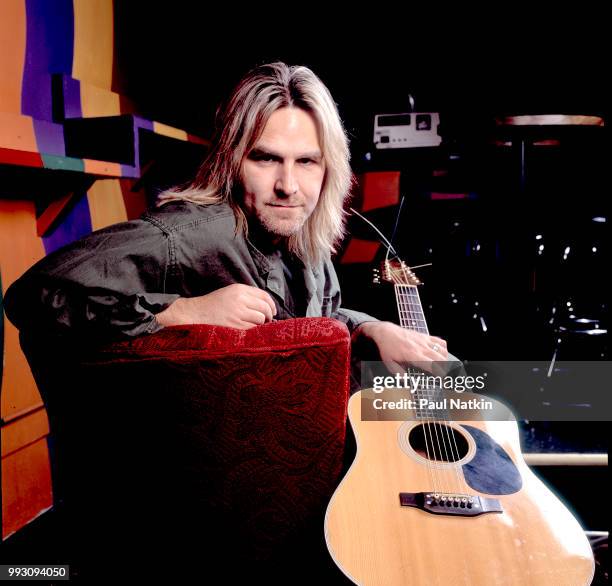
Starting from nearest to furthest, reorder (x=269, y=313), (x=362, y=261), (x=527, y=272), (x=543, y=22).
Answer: (x=269, y=313) < (x=527, y=272) < (x=362, y=261) < (x=543, y=22)

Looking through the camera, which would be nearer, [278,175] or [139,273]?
[139,273]

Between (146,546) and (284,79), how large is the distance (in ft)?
3.75

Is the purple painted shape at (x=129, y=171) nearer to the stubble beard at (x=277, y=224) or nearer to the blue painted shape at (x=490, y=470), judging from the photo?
the stubble beard at (x=277, y=224)

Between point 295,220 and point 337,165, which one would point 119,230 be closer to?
point 295,220

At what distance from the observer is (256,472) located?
765 mm

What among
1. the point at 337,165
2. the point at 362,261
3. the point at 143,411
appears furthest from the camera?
the point at 362,261

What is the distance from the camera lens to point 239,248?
1178 mm

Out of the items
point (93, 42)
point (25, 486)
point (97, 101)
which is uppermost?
point (93, 42)

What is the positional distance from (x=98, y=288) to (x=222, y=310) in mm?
213

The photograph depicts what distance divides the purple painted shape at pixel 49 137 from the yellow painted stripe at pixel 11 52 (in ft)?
0.31

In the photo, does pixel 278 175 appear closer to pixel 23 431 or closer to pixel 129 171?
pixel 129 171

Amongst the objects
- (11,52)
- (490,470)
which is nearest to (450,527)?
(490,470)

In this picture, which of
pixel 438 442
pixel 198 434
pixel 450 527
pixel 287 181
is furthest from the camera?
pixel 287 181

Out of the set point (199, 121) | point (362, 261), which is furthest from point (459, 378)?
point (199, 121)
